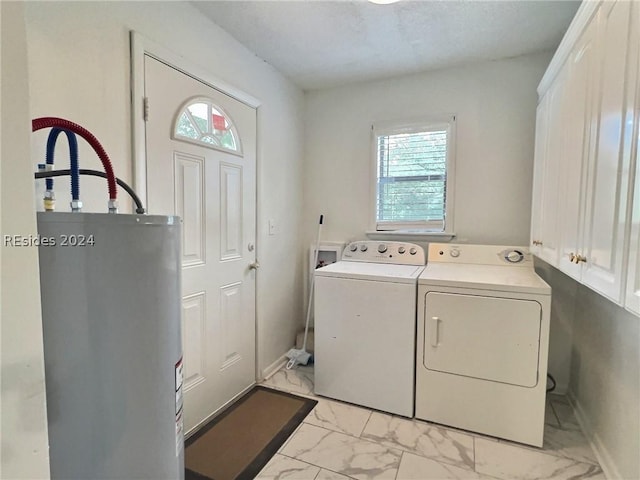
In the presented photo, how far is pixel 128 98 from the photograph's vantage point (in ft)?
4.75

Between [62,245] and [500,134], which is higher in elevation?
[500,134]

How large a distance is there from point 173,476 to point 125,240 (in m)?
0.70

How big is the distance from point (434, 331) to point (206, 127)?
1773mm

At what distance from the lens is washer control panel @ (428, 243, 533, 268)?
89.3 inches

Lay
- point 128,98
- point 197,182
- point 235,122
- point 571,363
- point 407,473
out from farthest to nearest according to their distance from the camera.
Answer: point 571,363, point 235,122, point 197,182, point 407,473, point 128,98

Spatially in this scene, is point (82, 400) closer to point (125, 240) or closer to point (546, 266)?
point (125, 240)

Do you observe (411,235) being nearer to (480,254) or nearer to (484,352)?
(480,254)

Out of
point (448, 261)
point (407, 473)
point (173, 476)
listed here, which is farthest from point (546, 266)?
point (173, 476)

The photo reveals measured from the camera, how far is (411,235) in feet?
8.68

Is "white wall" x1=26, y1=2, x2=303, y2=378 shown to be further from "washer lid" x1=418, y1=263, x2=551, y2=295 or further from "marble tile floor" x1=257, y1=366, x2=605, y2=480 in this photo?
"washer lid" x1=418, y1=263, x2=551, y2=295

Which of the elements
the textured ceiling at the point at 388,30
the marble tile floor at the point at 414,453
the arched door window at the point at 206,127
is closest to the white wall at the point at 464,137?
the textured ceiling at the point at 388,30

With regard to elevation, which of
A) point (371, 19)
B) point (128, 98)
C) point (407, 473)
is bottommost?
point (407, 473)

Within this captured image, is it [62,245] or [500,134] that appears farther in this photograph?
[500,134]

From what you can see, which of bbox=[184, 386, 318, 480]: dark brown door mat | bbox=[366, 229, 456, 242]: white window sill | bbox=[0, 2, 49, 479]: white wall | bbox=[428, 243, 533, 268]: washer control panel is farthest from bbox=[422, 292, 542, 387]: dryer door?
bbox=[0, 2, 49, 479]: white wall
